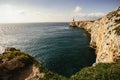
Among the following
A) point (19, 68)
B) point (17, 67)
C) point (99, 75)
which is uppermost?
point (99, 75)

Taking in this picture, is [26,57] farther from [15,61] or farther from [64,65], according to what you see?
[64,65]

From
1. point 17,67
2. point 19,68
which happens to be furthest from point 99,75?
point 17,67

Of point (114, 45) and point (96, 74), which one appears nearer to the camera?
point (96, 74)

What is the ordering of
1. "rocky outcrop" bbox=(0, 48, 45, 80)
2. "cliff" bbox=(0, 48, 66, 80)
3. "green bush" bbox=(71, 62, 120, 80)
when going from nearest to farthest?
"green bush" bbox=(71, 62, 120, 80), "cliff" bbox=(0, 48, 66, 80), "rocky outcrop" bbox=(0, 48, 45, 80)

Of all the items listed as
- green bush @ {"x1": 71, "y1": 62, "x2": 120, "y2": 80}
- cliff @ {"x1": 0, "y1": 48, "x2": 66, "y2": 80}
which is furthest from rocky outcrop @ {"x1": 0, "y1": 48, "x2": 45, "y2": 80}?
green bush @ {"x1": 71, "y1": 62, "x2": 120, "y2": 80}

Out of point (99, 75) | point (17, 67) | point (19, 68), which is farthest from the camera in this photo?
point (19, 68)

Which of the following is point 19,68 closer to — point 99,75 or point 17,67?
point 17,67

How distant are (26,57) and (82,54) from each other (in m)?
35.0

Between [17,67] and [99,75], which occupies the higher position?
[99,75]

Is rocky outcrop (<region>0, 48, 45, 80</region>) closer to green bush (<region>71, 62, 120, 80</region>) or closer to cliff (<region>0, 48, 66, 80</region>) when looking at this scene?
cliff (<region>0, 48, 66, 80</region>)

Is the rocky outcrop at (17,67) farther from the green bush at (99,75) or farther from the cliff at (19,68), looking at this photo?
the green bush at (99,75)

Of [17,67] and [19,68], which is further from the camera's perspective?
[19,68]

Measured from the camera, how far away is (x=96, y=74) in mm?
22312

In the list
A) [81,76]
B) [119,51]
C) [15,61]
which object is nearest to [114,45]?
[119,51]
